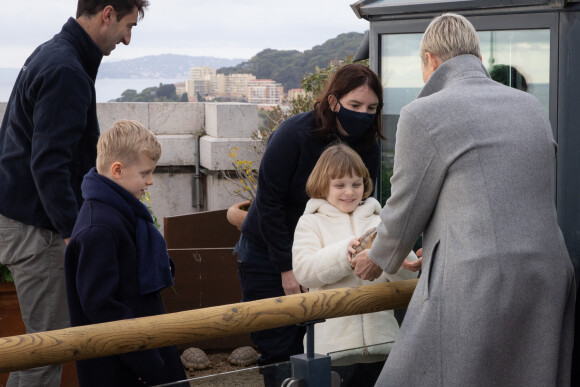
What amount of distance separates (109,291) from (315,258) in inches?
30.3

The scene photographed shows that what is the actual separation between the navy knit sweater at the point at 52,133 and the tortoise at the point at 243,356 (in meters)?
2.40

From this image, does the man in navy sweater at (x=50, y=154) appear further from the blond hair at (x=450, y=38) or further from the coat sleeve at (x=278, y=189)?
the blond hair at (x=450, y=38)

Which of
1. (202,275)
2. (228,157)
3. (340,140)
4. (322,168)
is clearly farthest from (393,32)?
(228,157)

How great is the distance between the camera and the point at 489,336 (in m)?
2.35

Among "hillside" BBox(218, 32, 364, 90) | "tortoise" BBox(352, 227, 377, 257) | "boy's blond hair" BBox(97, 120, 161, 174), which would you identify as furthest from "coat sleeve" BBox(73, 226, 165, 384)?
"hillside" BBox(218, 32, 364, 90)

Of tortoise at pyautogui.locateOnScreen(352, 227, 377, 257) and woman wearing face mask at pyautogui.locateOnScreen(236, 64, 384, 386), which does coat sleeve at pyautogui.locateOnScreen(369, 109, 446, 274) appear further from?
woman wearing face mask at pyautogui.locateOnScreen(236, 64, 384, 386)

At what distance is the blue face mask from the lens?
351cm

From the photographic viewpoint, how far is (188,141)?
27.3ft

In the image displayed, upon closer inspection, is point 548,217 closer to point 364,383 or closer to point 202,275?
point 364,383

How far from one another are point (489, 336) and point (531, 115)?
2.05ft

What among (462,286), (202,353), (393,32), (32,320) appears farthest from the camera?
(202,353)

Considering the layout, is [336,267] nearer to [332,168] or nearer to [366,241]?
[366,241]

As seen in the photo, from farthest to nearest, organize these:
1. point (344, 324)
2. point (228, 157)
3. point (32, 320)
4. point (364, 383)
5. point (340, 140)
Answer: point (228, 157) < point (32, 320) < point (340, 140) < point (344, 324) < point (364, 383)

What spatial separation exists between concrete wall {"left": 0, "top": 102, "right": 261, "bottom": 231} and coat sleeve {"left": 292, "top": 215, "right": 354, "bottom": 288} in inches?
186
